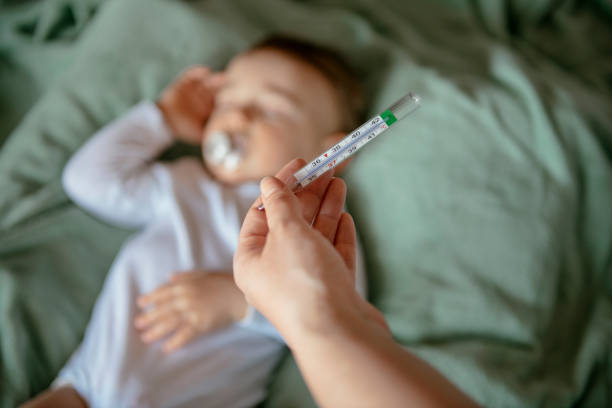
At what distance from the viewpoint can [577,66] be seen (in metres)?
1.07

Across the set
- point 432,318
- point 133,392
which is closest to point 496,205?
point 432,318

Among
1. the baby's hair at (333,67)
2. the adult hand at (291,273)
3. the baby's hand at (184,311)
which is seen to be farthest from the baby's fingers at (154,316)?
→ the baby's hair at (333,67)

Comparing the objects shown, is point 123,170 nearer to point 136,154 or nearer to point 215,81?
point 136,154

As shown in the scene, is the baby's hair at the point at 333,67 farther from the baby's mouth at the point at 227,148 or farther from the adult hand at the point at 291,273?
the adult hand at the point at 291,273

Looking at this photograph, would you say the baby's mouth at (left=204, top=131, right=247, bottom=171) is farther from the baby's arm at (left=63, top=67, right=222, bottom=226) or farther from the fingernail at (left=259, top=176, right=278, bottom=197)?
the fingernail at (left=259, top=176, right=278, bottom=197)

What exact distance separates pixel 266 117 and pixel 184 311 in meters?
Answer: 0.41

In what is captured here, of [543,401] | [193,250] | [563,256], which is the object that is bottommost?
[543,401]

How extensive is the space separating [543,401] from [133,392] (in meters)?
0.66

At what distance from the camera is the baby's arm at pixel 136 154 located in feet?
2.82

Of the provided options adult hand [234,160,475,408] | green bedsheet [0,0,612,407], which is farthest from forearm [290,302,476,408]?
green bedsheet [0,0,612,407]

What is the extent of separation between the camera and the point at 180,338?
0.71 meters

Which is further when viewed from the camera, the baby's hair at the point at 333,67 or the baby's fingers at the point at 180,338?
the baby's hair at the point at 333,67

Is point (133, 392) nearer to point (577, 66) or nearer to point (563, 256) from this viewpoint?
point (563, 256)

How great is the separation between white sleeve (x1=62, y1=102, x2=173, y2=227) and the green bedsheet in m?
0.06
